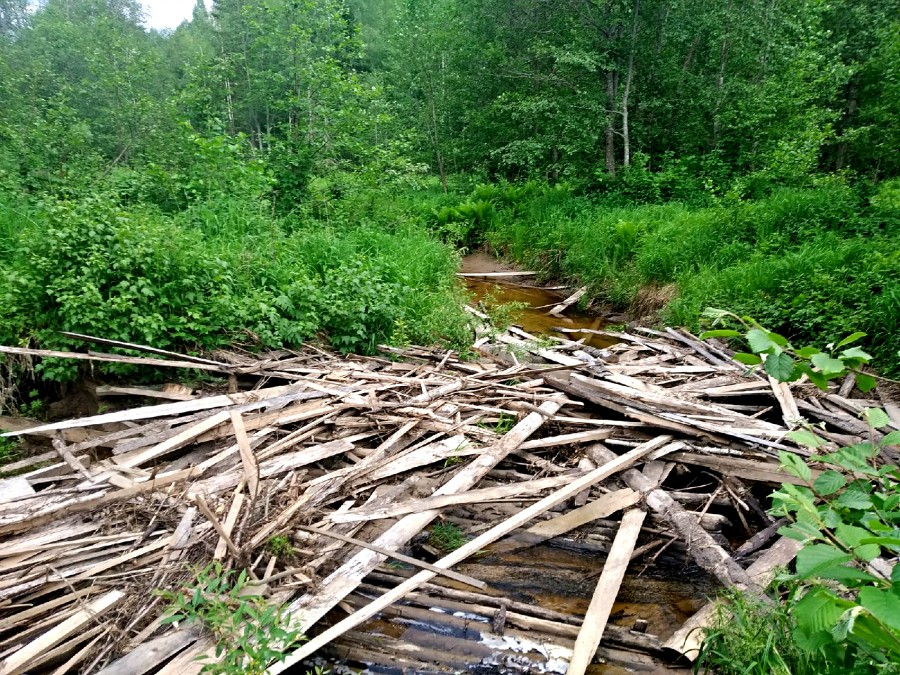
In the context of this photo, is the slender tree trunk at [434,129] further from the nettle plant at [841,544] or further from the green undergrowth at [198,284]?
the nettle plant at [841,544]

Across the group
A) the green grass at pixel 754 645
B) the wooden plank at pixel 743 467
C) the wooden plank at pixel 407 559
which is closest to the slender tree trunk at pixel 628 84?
the wooden plank at pixel 743 467

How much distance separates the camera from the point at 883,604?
1.25 meters

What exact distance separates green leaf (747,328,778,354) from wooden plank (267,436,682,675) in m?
2.29

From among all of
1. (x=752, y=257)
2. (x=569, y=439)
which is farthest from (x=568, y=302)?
(x=569, y=439)

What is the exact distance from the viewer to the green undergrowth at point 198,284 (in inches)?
184

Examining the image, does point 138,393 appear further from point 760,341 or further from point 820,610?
point 820,610

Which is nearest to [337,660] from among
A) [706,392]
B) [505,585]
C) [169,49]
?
[505,585]

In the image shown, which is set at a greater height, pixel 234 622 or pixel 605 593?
pixel 234 622

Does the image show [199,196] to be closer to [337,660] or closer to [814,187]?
[337,660]

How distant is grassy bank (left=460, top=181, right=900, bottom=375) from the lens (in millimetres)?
6355

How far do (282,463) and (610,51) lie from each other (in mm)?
14423

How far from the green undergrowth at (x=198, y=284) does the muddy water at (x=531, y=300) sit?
1.95 m

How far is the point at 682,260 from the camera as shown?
9.23m

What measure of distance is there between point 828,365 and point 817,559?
0.51m
